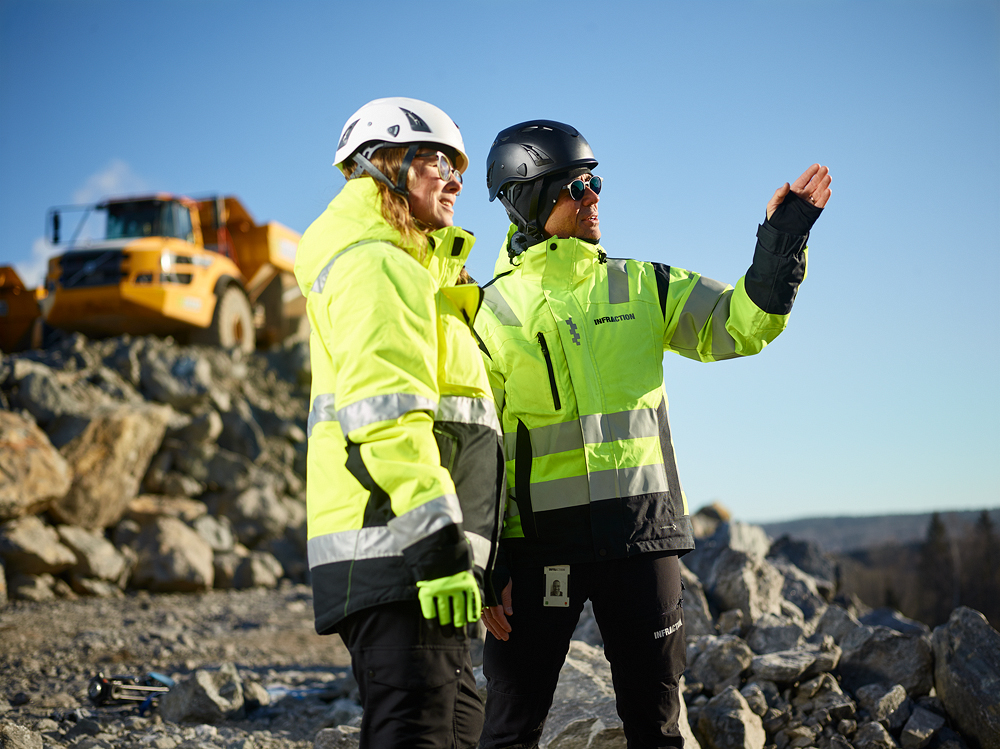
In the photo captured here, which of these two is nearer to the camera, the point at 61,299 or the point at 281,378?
the point at 61,299

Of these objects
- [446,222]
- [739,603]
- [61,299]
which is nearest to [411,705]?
[446,222]

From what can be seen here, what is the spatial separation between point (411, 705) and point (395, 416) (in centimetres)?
66

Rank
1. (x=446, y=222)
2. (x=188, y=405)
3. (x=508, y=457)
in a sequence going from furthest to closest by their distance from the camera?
1. (x=188, y=405)
2. (x=508, y=457)
3. (x=446, y=222)

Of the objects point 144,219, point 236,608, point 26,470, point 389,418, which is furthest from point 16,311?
point 389,418

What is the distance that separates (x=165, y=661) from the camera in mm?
6570

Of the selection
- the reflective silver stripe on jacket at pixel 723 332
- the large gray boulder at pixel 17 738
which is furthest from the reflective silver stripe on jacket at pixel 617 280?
the large gray boulder at pixel 17 738

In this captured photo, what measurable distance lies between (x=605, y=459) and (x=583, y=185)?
1015mm

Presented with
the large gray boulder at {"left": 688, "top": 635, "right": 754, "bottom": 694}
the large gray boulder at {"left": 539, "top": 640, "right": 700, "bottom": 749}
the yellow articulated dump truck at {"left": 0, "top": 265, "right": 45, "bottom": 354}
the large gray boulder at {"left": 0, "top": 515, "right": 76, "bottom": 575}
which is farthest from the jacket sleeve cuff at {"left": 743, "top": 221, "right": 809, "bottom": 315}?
the yellow articulated dump truck at {"left": 0, "top": 265, "right": 45, "bottom": 354}

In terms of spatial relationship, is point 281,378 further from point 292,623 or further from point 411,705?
point 411,705

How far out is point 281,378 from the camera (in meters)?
14.0

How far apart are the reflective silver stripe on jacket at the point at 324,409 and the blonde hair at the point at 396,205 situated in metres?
0.44

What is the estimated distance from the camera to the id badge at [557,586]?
2545 millimetres

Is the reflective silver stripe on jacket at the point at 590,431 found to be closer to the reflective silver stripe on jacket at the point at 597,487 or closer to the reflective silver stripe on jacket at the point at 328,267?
the reflective silver stripe on jacket at the point at 597,487

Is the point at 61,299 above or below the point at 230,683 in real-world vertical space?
above
